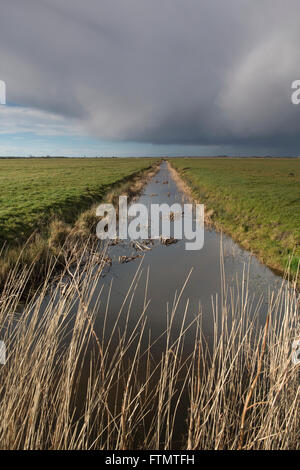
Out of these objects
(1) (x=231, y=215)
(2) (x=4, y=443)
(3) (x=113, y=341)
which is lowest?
(3) (x=113, y=341)

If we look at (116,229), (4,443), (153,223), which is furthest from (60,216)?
(4,443)

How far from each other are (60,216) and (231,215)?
36.8 ft

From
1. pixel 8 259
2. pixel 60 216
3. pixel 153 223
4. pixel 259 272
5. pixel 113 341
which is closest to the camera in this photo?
pixel 113 341

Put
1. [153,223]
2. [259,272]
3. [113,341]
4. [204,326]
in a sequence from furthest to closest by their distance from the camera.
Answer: [153,223], [259,272], [204,326], [113,341]

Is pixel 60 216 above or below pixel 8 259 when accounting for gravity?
above

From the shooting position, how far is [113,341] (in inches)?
207

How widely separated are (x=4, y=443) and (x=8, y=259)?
5839mm

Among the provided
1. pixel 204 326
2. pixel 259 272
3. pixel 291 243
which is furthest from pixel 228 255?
pixel 204 326
